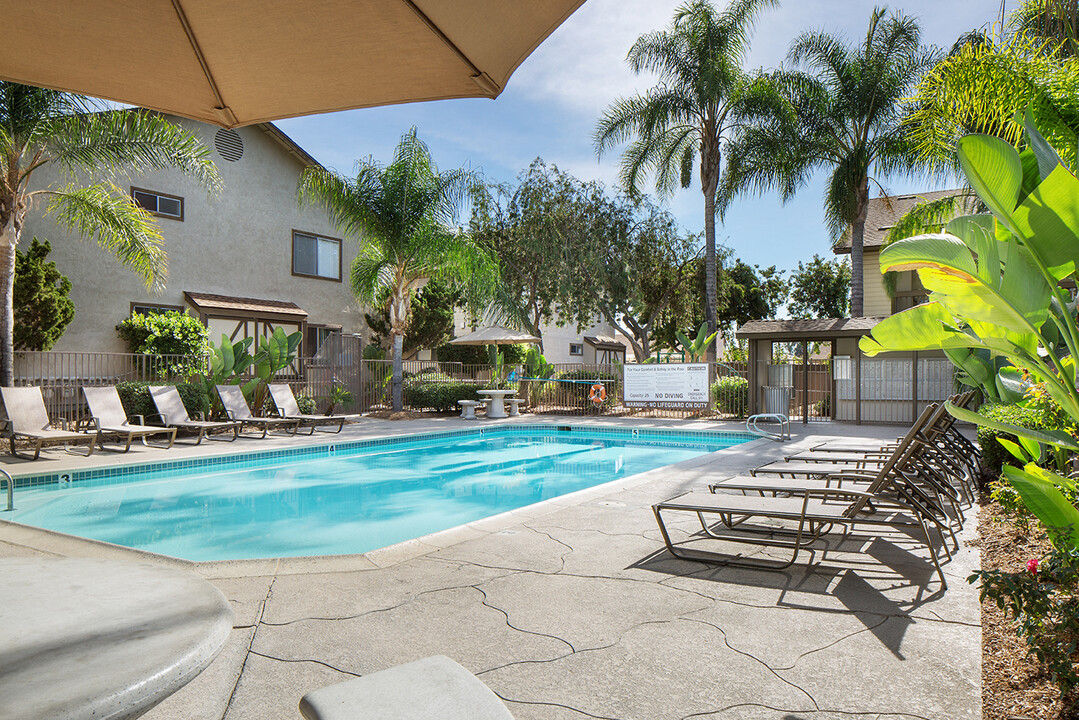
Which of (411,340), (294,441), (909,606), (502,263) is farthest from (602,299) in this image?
(909,606)

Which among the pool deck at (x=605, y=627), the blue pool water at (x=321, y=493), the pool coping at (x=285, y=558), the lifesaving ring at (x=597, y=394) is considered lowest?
the blue pool water at (x=321, y=493)

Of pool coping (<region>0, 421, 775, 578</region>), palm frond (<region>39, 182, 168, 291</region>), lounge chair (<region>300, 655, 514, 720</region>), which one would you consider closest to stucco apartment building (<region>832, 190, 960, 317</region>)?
pool coping (<region>0, 421, 775, 578</region>)

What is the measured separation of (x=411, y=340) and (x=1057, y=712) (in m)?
24.2

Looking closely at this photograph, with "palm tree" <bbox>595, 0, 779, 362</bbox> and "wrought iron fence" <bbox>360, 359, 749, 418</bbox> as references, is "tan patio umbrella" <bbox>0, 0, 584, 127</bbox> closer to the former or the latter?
"wrought iron fence" <bbox>360, 359, 749, 418</bbox>

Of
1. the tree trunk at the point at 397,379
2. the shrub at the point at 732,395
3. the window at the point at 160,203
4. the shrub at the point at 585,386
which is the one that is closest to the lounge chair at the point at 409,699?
the shrub at the point at 732,395

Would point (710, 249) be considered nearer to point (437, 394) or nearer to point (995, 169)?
point (437, 394)

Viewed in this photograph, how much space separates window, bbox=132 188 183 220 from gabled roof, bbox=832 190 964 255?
20960 mm

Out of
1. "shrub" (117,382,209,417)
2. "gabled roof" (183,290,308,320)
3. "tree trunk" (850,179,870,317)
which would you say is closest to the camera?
"shrub" (117,382,209,417)

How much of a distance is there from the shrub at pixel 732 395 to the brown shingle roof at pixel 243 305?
12239 millimetres

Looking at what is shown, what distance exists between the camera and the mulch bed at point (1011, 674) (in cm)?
259

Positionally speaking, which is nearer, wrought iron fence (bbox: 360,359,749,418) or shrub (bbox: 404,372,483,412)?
wrought iron fence (bbox: 360,359,749,418)

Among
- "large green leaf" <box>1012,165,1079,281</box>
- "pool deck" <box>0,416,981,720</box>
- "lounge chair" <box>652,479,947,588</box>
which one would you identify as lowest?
"pool deck" <box>0,416,981,720</box>

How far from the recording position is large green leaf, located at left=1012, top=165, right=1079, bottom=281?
248 cm

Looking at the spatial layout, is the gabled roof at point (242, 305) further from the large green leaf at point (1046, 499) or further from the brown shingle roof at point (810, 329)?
the large green leaf at point (1046, 499)
